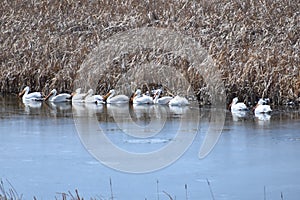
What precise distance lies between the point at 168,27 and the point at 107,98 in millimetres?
2390

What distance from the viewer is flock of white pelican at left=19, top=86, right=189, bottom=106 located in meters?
11.6

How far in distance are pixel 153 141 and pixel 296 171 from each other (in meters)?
2.07

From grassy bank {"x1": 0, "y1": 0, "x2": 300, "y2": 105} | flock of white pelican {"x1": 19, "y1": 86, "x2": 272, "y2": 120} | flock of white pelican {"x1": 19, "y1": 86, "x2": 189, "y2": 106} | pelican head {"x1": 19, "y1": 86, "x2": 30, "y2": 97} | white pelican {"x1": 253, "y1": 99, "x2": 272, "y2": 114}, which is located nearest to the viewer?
white pelican {"x1": 253, "y1": 99, "x2": 272, "y2": 114}

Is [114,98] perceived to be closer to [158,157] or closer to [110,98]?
[110,98]

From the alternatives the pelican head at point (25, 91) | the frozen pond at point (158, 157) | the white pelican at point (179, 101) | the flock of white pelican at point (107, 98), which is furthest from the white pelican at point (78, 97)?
the white pelican at point (179, 101)

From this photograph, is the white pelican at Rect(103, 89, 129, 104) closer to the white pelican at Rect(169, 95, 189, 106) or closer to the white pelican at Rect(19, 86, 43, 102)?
the white pelican at Rect(169, 95, 189, 106)

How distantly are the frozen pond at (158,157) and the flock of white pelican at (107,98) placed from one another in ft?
1.32

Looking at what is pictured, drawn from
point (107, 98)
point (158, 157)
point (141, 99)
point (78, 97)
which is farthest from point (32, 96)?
point (158, 157)

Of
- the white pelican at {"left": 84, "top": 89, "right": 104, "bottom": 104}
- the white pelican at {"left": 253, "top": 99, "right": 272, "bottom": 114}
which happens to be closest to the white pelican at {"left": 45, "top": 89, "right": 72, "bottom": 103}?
the white pelican at {"left": 84, "top": 89, "right": 104, "bottom": 104}

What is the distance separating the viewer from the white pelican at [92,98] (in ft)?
39.0

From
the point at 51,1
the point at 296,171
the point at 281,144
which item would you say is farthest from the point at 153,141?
the point at 51,1

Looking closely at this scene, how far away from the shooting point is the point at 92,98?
11977 millimetres

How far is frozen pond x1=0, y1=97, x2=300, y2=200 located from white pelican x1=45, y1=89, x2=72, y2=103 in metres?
0.90

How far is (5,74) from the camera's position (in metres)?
13.0
